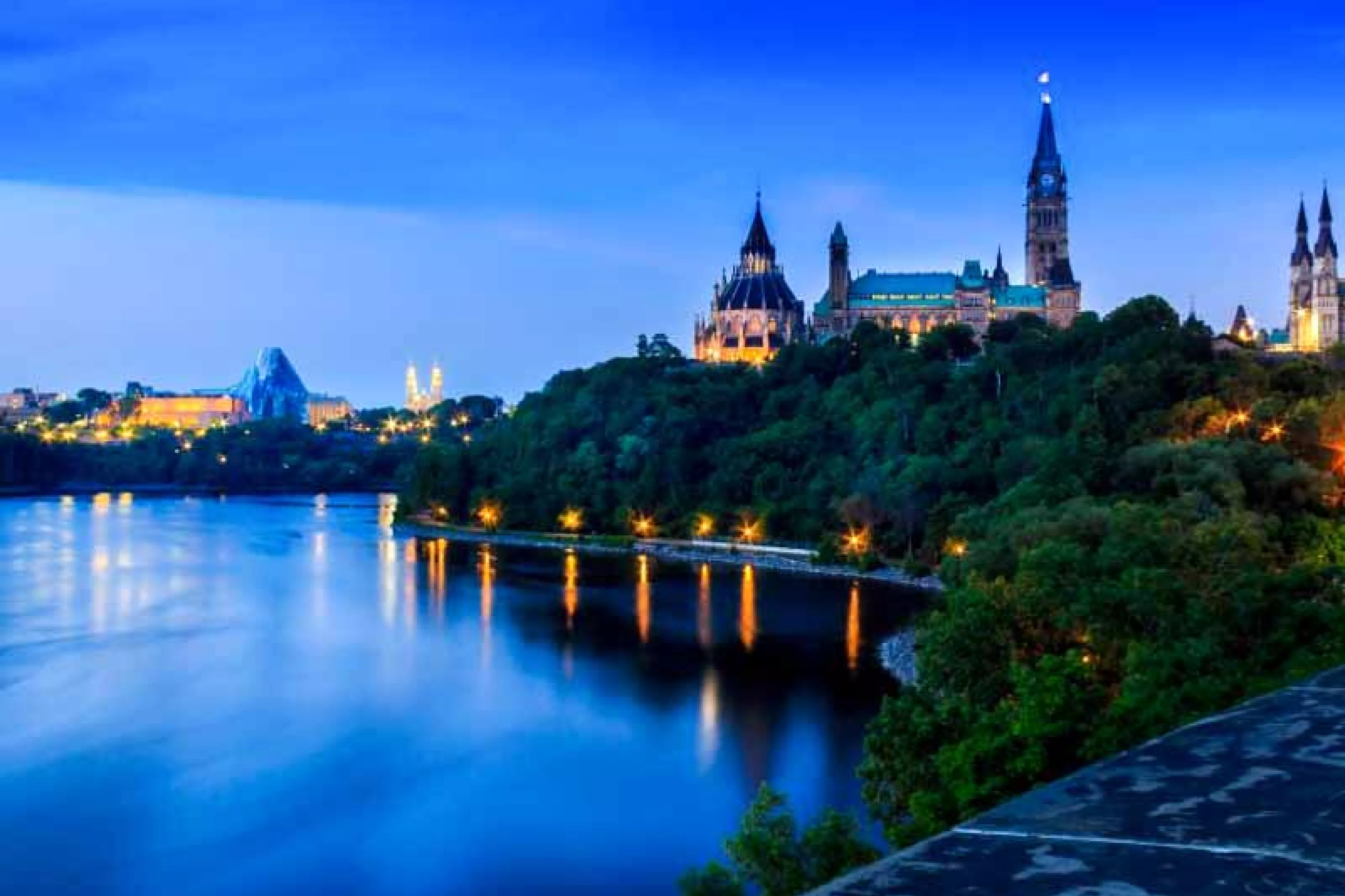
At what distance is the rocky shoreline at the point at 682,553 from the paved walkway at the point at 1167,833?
27.3 metres

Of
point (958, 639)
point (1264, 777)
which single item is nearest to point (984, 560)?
point (958, 639)

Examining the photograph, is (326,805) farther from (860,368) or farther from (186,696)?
(860,368)

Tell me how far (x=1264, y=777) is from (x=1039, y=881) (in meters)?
1.49

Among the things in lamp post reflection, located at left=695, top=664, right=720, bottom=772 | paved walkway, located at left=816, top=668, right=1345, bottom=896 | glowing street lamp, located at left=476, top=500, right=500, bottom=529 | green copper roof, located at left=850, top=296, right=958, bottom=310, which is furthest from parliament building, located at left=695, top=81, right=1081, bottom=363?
paved walkway, located at left=816, top=668, right=1345, bottom=896

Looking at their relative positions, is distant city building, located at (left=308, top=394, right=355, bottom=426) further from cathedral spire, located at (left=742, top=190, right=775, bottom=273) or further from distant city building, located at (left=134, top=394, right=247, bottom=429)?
cathedral spire, located at (left=742, top=190, right=775, bottom=273)

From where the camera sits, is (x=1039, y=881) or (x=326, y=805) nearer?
(x=1039, y=881)

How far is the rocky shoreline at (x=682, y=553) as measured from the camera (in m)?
35.4

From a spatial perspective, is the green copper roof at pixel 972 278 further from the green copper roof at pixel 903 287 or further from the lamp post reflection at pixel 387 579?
the lamp post reflection at pixel 387 579

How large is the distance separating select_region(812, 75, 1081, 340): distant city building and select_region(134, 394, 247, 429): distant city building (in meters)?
67.7

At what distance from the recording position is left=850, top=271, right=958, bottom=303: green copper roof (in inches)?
2571

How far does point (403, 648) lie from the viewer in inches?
1015

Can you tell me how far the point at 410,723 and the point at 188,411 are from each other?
11175 cm

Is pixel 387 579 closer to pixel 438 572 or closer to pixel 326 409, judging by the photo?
pixel 438 572

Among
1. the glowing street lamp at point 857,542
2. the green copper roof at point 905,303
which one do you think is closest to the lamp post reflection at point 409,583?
the glowing street lamp at point 857,542
